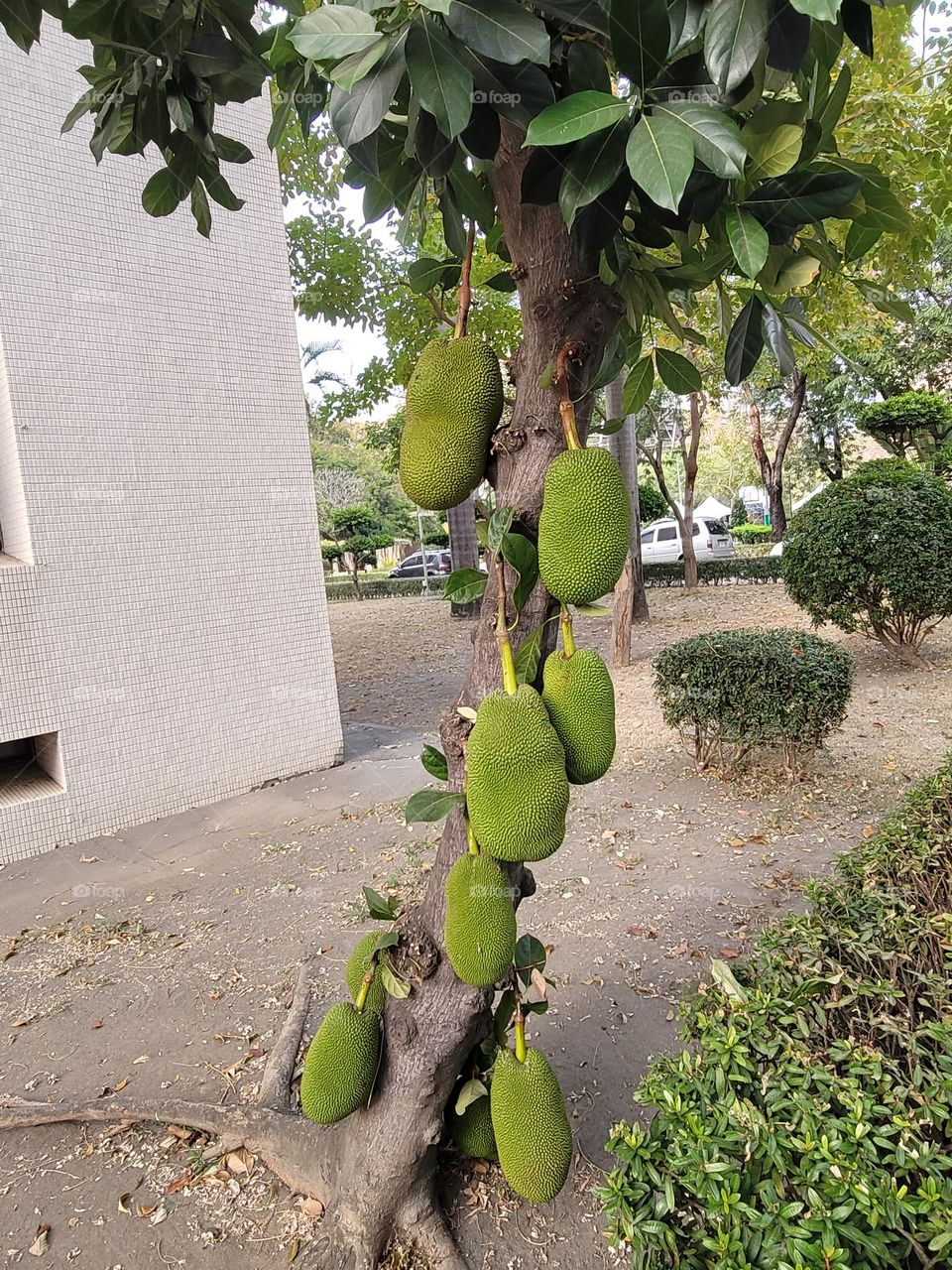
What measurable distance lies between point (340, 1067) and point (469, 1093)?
28 centimetres

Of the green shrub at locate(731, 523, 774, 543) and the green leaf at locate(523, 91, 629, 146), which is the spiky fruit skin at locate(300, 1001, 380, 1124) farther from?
the green shrub at locate(731, 523, 774, 543)

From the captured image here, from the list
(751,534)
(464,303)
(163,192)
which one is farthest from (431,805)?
(751,534)

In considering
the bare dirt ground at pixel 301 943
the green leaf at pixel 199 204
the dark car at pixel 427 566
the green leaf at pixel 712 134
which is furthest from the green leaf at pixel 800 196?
the dark car at pixel 427 566

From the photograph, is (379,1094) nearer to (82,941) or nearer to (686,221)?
(686,221)

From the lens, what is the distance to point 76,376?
169 inches

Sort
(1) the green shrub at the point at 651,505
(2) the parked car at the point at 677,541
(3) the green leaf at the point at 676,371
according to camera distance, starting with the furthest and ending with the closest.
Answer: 1. (1) the green shrub at the point at 651,505
2. (2) the parked car at the point at 677,541
3. (3) the green leaf at the point at 676,371

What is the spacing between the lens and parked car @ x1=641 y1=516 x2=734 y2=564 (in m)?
17.7

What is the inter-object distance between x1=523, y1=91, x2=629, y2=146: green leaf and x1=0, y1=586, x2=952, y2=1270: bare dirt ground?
82.7 inches

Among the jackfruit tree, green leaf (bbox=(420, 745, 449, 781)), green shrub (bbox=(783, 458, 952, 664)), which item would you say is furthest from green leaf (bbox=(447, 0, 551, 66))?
green shrub (bbox=(783, 458, 952, 664))

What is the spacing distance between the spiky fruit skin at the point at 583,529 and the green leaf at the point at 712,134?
0.35 meters

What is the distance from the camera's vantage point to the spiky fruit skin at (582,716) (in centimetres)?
108

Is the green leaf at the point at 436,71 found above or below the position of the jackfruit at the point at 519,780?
above

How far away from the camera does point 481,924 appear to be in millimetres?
1137

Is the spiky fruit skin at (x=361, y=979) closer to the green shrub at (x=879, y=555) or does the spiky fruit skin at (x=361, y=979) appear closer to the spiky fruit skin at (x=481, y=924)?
the spiky fruit skin at (x=481, y=924)
